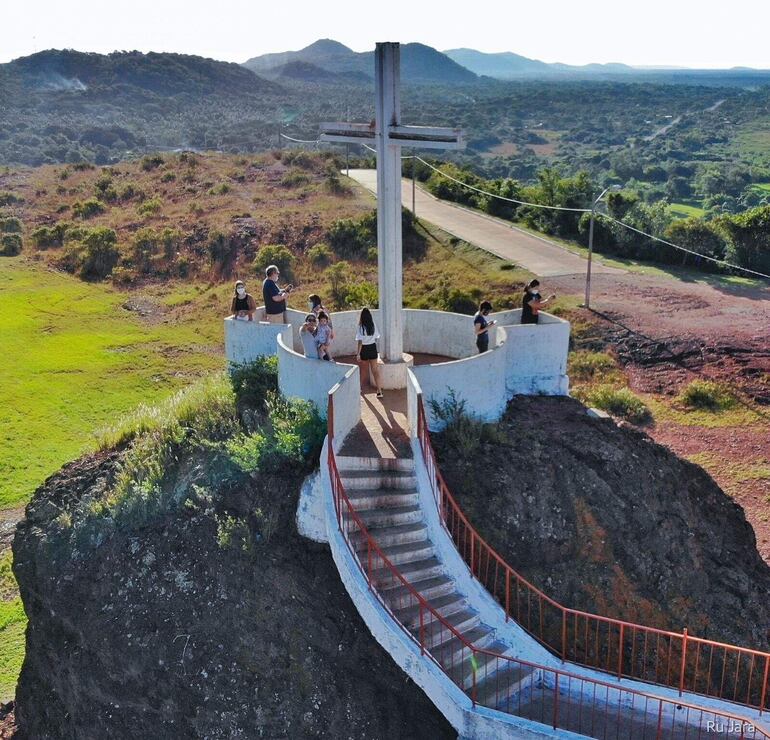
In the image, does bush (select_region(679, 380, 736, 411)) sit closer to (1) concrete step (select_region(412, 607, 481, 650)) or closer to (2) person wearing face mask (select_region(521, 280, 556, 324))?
(2) person wearing face mask (select_region(521, 280, 556, 324))

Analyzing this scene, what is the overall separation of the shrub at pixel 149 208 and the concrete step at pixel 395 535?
99.9 ft

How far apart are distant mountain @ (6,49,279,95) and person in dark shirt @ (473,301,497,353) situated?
120964mm

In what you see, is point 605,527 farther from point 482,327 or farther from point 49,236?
point 49,236

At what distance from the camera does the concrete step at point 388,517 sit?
32.2ft

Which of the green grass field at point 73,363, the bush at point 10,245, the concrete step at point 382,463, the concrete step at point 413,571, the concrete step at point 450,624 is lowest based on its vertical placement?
the green grass field at point 73,363

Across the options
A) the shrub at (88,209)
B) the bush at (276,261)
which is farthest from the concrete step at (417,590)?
the shrub at (88,209)

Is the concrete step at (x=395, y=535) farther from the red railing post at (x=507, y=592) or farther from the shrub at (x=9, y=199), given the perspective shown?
the shrub at (x=9, y=199)

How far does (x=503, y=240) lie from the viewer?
28.7 metres

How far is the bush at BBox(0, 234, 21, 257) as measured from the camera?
34250 millimetres

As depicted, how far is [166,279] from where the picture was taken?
101 ft

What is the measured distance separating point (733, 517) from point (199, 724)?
7.91m

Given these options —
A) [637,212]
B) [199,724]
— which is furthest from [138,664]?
[637,212]

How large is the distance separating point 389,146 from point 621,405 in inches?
354

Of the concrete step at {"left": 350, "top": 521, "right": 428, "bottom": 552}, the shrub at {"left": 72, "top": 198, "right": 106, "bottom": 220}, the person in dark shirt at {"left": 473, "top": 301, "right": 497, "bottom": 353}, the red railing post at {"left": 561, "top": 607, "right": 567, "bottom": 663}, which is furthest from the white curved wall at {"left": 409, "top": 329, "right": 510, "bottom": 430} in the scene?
the shrub at {"left": 72, "top": 198, "right": 106, "bottom": 220}
